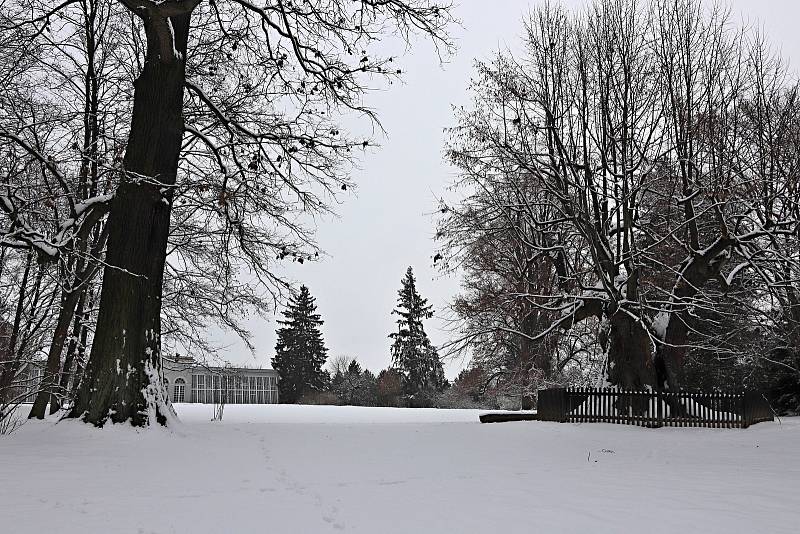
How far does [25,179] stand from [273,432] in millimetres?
7401

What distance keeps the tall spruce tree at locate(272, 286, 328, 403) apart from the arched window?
28.2 feet

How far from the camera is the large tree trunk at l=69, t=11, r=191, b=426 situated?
34.5 feet

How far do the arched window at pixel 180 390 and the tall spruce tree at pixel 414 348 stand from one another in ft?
66.2

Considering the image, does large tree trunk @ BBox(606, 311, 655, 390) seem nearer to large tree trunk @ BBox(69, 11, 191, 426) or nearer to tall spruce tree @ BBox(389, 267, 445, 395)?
large tree trunk @ BBox(69, 11, 191, 426)

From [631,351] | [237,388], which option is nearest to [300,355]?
[237,388]

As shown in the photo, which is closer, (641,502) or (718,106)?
(641,502)

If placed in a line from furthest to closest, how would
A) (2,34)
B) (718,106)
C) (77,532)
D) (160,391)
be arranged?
(718,106) < (2,34) < (160,391) < (77,532)

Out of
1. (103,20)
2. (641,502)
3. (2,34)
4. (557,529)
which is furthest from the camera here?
(103,20)

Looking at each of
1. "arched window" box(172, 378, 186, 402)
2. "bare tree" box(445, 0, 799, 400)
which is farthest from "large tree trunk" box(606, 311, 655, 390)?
"arched window" box(172, 378, 186, 402)

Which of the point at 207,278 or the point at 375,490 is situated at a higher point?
the point at 207,278

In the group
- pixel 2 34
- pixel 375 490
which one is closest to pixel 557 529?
pixel 375 490

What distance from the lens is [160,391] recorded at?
11180 millimetres

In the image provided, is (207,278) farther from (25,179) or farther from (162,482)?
(162,482)

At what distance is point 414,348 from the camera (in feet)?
189
